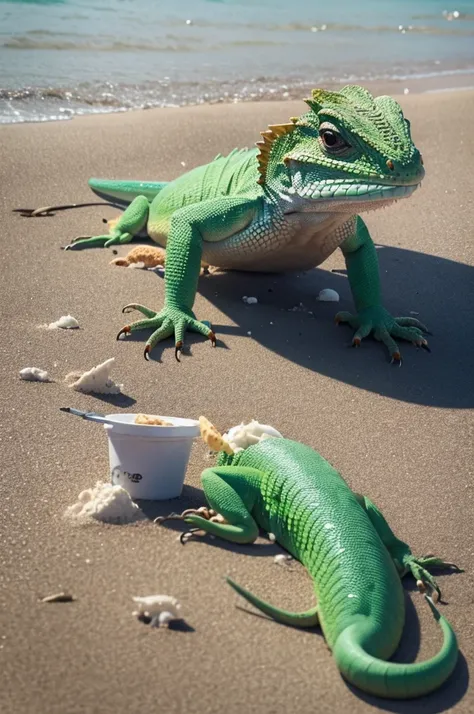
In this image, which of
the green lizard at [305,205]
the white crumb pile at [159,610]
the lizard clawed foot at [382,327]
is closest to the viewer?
the white crumb pile at [159,610]

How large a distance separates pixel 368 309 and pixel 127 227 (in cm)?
226

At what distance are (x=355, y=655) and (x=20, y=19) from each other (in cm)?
1627

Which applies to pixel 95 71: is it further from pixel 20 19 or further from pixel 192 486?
pixel 192 486

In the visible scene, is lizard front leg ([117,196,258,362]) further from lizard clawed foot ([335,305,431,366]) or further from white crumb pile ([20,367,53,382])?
lizard clawed foot ([335,305,431,366])

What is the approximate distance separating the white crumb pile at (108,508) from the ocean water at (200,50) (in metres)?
7.75

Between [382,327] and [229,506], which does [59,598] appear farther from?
[382,327]

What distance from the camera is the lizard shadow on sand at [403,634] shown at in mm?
3775

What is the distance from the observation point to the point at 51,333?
669 cm

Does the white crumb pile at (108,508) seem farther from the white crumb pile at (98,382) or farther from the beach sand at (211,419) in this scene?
the white crumb pile at (98,382)

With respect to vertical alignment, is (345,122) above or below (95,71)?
above

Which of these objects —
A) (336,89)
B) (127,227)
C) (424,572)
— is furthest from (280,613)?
(336,89)

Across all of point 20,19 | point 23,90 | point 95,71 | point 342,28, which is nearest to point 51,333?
point 23,90

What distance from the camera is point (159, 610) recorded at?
4.01 metres

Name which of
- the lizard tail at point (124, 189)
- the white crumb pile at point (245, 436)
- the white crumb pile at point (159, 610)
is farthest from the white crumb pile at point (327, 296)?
the white crumb pile at point (159, 610)
